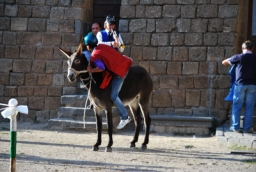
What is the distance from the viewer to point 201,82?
12.2 m

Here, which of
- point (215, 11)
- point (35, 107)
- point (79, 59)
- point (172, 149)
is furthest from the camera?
point (35, 107)

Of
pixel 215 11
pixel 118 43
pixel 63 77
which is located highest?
pixel 215 11

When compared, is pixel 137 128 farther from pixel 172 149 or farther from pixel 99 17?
pixel 99 17

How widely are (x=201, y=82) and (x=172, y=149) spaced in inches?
108

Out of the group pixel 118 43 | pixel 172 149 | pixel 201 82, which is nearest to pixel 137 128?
pixel 172 149

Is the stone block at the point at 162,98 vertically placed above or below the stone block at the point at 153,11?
below

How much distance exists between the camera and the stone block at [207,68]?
12.2 meters

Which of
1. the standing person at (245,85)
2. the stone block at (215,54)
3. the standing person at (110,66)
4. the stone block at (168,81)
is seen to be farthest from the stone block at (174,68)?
the standing person at (110,66)

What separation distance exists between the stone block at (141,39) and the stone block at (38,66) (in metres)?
2.21

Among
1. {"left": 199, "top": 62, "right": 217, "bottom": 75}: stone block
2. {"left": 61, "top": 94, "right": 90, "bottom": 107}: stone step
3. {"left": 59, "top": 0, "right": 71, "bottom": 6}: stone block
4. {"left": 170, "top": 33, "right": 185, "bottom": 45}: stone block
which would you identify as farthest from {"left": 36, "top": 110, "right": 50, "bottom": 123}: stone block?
{"left": 199, "top": 62, "right": 217, "bottom": 75}: stone block

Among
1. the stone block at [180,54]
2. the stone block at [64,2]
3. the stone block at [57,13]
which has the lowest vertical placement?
the stone block at [180,54]

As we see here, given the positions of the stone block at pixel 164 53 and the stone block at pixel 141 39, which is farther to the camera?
the stone block at pixel 141 39

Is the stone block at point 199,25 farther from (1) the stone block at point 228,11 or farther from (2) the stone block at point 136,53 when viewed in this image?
(2) the stone block at point 136,53

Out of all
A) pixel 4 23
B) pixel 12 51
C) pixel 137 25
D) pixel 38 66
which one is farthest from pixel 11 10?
pixel 137 25
